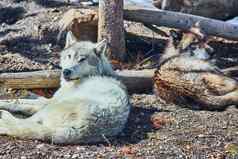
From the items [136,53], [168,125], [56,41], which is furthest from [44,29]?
[168,125]

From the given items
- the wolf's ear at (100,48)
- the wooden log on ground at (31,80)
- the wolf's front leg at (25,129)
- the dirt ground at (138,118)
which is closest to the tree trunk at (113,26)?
the dirt ground at (138,118)

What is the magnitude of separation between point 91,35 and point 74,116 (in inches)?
146

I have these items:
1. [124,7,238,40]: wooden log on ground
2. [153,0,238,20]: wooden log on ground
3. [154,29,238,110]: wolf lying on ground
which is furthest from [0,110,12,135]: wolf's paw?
[153,0,238,20]: wooden log on ground

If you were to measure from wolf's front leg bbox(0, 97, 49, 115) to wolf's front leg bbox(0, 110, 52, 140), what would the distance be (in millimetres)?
797

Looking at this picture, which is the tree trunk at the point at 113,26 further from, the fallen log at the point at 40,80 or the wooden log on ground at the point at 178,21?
the fallen log at the point at 40,80

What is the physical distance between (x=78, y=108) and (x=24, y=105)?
1.27m

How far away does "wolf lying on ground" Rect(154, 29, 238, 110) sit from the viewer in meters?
7.23

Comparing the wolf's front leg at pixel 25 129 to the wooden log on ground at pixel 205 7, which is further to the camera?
the wooden log on ground at pixel 205 7

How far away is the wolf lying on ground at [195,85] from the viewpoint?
7227mm

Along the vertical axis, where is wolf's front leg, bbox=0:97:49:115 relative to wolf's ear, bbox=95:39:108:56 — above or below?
below

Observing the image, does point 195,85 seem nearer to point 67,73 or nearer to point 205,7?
point 67,73

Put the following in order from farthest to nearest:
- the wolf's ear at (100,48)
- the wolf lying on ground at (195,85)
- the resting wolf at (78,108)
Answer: the wolf lying on ground at (195,85) → the wolf's ear at (100,48) → the resting wolf at (78,108)

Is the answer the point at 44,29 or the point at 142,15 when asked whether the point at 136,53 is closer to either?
the point at 142,15

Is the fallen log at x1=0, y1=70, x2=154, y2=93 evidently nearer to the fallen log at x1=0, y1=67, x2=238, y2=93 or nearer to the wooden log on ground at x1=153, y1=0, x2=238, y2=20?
the fallen log at x1=0, y1=67, x2=238, y2=93
